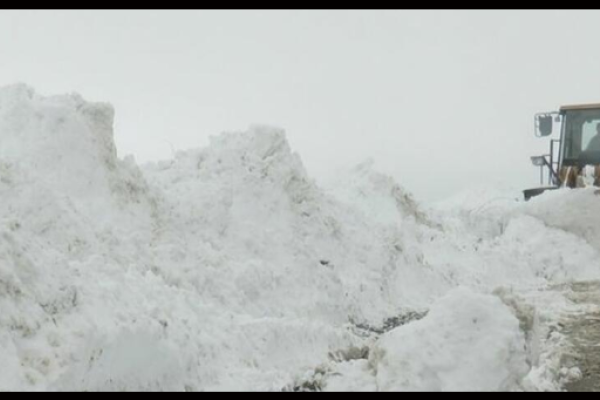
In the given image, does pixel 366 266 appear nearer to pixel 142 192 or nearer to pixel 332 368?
pixel 142 192

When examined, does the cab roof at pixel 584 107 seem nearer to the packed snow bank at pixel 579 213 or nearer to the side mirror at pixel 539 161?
the side mirror at pixel 539 161

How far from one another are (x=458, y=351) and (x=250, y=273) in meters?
2.83

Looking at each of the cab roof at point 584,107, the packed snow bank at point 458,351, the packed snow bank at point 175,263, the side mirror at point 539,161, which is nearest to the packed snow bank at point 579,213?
the side mirror at point 539,161

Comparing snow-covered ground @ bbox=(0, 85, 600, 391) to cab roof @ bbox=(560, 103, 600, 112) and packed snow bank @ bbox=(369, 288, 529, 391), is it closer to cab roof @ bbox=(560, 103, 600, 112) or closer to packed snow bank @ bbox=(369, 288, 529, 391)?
packed snow bank @ bbox=(369, 288, 529, 391)

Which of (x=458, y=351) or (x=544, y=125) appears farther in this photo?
(x=544, y=125)

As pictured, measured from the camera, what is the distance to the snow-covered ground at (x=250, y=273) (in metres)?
4.36

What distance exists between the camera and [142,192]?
7543 mm

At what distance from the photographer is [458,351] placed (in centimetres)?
429

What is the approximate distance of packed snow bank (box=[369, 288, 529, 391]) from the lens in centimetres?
420

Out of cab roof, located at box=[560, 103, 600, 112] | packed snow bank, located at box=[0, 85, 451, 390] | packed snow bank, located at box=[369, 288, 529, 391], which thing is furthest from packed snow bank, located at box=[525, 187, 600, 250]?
packed snow bank, located at box=[369, 288, 529, 391]

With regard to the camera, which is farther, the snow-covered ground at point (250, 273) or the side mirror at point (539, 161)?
the side mirror at point (539, 161)

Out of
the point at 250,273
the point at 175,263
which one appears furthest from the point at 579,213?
the point at 175,263

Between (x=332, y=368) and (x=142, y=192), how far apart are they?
339 cm

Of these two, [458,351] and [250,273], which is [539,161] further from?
[458,351]
